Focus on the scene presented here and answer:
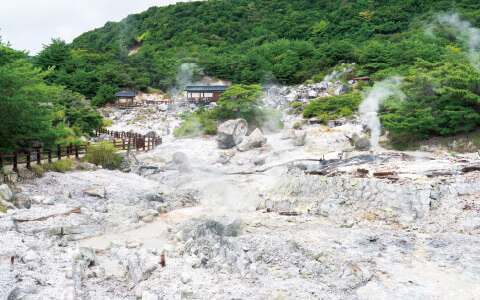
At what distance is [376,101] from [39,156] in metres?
29.4

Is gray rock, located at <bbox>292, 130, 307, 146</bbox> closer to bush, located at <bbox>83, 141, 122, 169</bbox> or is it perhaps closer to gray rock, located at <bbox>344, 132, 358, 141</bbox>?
gray rock, located at <bbox>344, 132, 358, 141</bbox>

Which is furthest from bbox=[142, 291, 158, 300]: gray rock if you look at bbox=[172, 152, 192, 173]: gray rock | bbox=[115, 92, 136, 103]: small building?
bbox=[115, 92, 136, 103]: small building

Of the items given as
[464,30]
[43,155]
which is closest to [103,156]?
[43,155]

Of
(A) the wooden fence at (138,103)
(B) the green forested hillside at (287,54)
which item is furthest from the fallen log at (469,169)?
(A) the wooden fence at (138,103)

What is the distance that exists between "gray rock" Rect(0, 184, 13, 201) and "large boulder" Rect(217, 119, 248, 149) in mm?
Result: 17987

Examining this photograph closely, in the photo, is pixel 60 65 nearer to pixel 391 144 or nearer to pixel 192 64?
pixel 192 64

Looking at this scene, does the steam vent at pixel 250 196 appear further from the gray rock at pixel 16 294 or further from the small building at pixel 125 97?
the small building at pixel 125 97

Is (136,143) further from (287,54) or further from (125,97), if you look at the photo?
(287,54)

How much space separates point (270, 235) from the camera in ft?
38.6

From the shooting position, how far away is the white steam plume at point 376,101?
26373 millimetres

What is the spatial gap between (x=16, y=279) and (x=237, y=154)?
69.9 ft

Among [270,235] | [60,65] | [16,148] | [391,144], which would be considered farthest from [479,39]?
[60,65]

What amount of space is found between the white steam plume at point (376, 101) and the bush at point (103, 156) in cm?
1844

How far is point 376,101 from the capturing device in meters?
34.2
